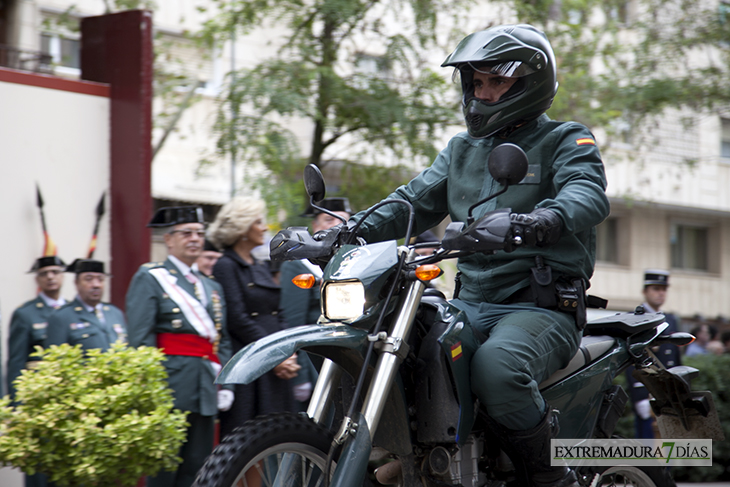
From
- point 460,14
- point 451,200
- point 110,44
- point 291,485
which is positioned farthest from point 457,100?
point 291,485

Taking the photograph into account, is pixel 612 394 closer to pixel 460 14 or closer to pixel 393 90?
pixel 393 90

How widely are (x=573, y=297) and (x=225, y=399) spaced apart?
287 centimetres

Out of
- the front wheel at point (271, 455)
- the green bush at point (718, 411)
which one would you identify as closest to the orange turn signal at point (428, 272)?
the front wheel at point (271, 455)

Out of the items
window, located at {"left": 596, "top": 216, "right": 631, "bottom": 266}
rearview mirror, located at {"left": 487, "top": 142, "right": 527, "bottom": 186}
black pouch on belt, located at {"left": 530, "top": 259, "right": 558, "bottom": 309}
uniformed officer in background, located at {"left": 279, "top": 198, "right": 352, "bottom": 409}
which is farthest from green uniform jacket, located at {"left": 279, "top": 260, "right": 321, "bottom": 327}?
window, located at {"left": 596, "top": 216, "right": 631, "bottom": 266}

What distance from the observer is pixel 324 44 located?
9.85 meters

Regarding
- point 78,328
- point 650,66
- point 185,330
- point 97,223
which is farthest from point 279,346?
point 650,66

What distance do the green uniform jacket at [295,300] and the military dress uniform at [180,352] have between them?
650mm

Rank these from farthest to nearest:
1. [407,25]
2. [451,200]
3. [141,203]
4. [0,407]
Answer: [407,25] → [141,203] → [0,407] → [451,200]

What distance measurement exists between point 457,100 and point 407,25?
3.54 ft

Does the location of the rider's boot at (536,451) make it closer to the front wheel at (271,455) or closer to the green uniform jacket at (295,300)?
the front wheel at (271,455)

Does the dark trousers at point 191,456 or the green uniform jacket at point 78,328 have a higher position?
the green uniform jacket at point 78,328

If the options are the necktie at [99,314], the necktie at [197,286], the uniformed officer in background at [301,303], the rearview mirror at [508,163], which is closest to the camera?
the rearview mirror at [508,163]

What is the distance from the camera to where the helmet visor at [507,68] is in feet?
11.9

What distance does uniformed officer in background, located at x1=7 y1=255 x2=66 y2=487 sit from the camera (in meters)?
6.05
